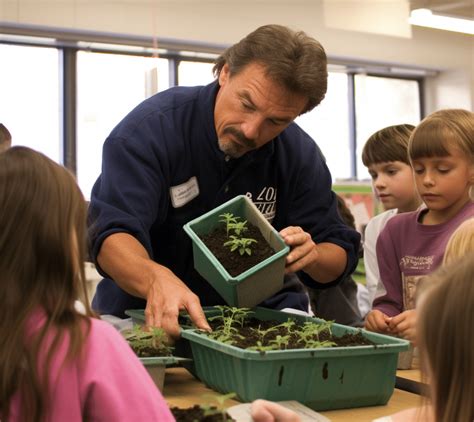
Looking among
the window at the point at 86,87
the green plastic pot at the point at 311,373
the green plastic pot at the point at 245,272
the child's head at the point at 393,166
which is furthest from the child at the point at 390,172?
the window at the point at 86,87

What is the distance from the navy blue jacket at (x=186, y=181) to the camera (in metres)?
1.92

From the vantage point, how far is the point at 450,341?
946 millimetres

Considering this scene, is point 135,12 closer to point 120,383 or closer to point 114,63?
point 114,63

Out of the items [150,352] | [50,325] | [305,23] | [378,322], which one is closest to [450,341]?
[50,325]

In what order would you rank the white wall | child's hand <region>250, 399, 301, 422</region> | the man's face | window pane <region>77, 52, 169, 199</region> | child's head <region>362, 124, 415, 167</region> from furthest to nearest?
1. window pane <region>77, 52, 169, 199</region>
2. the white wall
3. child's head <region>362, 124, 415, 167</region>
4. the man's face
5. child's hand <region>250, 399, 301, 422</region>

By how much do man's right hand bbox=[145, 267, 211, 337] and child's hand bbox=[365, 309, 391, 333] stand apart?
1.59 ft

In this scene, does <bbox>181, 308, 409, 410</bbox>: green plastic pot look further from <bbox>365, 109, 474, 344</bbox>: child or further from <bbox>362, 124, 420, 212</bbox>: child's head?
<bbox>362, 124, 420, 212</bbox>: child's head

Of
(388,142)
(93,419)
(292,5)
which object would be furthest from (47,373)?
(292,5)

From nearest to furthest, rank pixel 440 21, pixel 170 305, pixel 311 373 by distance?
pixel 311 373 < pixel 170 305 < pixel 440 21

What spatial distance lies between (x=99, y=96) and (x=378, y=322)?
4609 millimetres

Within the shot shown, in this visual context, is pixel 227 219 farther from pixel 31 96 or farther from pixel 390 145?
pixel 31 96

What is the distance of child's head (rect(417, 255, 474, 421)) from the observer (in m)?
0.94

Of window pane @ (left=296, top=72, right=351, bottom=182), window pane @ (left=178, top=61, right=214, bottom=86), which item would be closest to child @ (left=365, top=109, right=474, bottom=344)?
window pane @ (left=178, top=61, right=214, bottom=86)

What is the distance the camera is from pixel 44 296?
1.04 m
